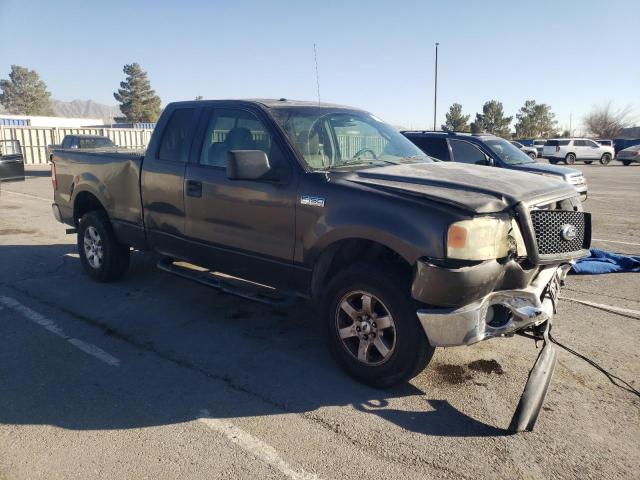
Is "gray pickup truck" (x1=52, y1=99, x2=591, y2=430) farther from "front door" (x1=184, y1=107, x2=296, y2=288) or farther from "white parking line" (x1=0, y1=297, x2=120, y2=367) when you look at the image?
"white parking line" (x1=0, y1=297, x2=120, y2=367)

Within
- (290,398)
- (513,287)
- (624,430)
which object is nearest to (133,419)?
(290,398)

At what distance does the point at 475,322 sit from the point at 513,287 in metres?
0.41

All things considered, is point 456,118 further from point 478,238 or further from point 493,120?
point 478,238

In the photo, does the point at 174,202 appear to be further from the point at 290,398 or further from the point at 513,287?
the point at 513,287

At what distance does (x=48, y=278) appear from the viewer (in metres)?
6.31

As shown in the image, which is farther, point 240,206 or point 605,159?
point 605,159

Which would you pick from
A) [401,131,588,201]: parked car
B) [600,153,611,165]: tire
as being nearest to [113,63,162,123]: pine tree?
[600,153,611,165]: tire

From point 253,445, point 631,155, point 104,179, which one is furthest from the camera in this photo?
point 631,155

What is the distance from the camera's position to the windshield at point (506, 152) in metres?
10.3

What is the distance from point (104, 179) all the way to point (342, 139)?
2.84 metres

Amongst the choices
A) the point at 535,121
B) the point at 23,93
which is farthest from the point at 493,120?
the point at 23,93

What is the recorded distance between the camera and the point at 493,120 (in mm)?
70250

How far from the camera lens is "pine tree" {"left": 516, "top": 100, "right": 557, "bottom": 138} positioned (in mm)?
71375

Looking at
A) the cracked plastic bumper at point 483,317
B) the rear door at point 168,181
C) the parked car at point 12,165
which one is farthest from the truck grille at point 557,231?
the parked car at point 12,165
